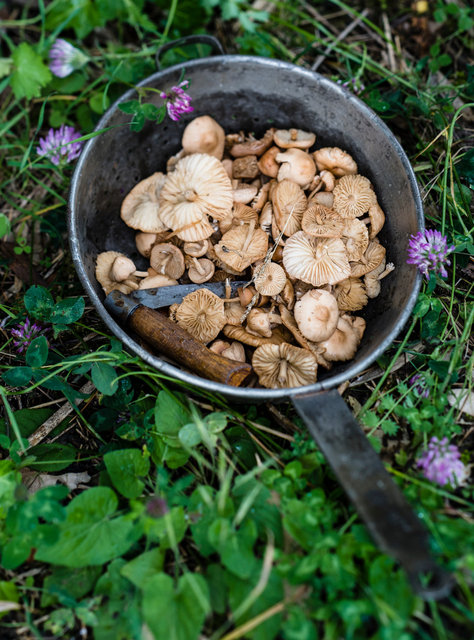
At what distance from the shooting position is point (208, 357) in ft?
8.09

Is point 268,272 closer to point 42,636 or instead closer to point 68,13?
point 42,636

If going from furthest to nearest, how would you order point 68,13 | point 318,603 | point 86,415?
1. point 68,13
2. point 86,415
3. point 318,603

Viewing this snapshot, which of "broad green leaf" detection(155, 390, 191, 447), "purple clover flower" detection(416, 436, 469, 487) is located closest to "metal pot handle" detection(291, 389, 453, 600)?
Result: "purple clover flower" detection(416, 436, 469, 487)

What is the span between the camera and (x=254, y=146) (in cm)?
307

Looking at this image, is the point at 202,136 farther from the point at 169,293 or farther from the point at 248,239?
the point at 169,293

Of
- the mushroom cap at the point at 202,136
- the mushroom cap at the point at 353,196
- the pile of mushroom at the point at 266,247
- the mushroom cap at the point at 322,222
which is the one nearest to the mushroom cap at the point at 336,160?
the pile of mushroom at the point at 266,247

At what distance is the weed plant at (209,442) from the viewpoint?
1914 mm

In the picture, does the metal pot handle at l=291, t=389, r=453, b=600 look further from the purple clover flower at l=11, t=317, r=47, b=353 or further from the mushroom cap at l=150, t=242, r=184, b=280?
the purple clover flower at l=11, t=317, r=47, b=353

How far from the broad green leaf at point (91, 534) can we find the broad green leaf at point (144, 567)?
7 centimetres

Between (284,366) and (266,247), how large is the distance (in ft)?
2.29

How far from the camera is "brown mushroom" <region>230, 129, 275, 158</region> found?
10.0ft

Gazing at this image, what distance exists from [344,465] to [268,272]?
3.82 ft

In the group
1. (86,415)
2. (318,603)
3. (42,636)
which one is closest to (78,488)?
(86,415)

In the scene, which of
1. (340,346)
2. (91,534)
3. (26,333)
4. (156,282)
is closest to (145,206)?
(156,282)
